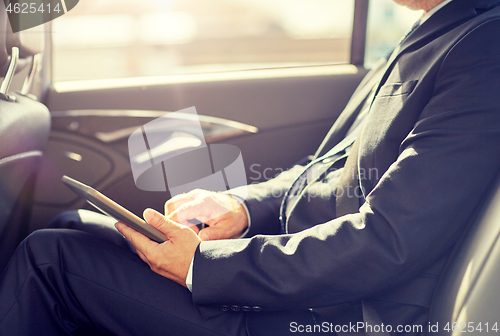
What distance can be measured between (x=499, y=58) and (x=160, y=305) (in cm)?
74

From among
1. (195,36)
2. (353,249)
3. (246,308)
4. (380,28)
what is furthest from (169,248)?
(195,36)

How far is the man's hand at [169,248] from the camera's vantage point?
31.7 inches

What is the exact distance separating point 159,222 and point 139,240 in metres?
0.05

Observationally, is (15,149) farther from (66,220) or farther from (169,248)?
(169,248)

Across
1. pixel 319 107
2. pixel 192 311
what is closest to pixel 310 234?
pixel 192 311

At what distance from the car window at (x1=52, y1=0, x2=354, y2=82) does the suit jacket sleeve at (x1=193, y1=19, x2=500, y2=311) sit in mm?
7346

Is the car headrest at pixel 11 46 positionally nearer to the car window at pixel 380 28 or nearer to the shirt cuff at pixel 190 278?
the shirt cuff at pixel 190 278

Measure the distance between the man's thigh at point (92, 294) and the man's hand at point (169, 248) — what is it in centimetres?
4

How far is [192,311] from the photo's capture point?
81 centimetres

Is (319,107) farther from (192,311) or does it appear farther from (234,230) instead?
(192,311)

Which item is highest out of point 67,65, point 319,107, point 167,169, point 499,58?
point 499,58

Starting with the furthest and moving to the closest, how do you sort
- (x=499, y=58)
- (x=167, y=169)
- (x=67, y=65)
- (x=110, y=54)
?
1. (x=110, y=54)
2. (x=67, y=65)
3. (x=167, y=169)
4. (x=499, y=58)

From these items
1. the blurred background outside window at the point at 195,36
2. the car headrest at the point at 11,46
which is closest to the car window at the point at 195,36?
the blurred background outside window at the point at 195,36

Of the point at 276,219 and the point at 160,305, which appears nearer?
the point at 160,305
